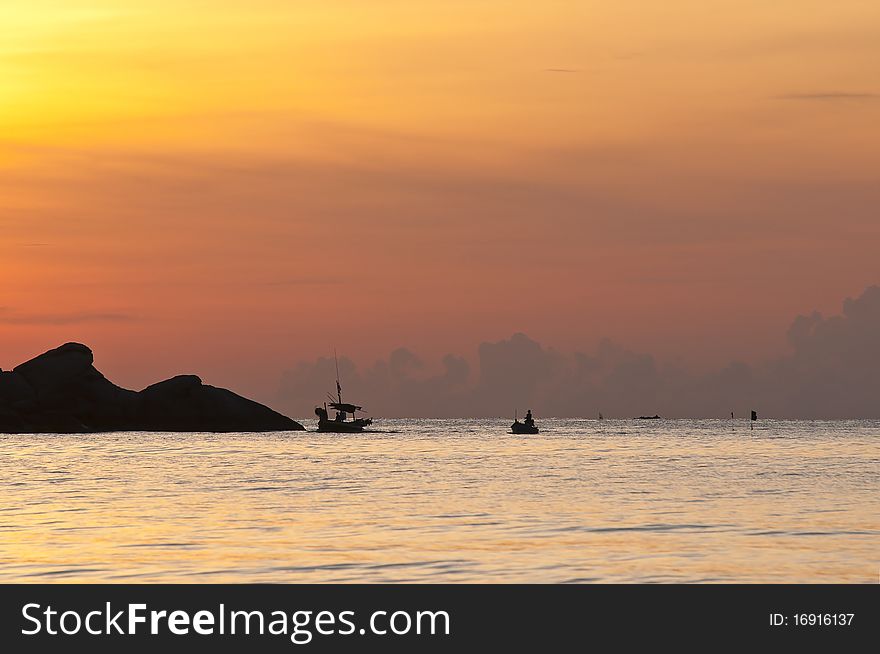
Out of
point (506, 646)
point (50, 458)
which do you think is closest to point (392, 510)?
point (506, 646)

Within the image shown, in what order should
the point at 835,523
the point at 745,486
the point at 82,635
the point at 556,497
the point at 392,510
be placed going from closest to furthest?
the point at 82,635
the point at 835,523
the point at 392,510
the point at 556,497
the point at 745,486

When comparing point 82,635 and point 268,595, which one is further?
point 268,595

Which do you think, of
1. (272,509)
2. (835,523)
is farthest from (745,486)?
(272,509)

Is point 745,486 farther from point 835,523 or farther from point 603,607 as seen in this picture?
point 603,607

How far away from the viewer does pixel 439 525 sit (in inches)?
1983

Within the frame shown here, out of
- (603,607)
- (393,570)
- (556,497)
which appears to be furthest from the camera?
(556,497)

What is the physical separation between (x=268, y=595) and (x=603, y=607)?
27.8 ft

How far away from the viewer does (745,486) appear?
7556cm

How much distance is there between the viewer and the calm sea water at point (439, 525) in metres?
37.6

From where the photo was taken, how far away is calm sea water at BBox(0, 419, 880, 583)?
37.6m

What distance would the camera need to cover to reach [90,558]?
40.0m

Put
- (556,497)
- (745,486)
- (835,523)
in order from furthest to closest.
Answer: (745,486) → (556,497) → (835,523)

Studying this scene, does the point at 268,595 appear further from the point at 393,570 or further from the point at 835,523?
the point at 835,523

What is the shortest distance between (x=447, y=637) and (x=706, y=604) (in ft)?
25.3
